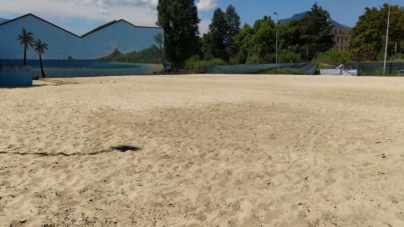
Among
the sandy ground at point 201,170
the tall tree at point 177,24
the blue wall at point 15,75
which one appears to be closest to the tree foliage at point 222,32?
the tall tree at point 177,24

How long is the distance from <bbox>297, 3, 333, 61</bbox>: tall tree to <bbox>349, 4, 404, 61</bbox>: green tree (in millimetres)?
13817

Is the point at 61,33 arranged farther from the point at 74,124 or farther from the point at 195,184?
the point at 195,184

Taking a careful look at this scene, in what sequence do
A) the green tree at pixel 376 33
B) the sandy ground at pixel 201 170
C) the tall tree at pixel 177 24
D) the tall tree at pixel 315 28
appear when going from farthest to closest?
1. the tall tree at pixel 315 28
2. the green tree at pixel 376 33
3. the tall tree at pixel 177 24
4. the sandy ground at pixel 201 170

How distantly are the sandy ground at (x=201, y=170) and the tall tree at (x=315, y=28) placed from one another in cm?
7581

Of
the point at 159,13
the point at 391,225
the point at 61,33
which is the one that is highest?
the point at 159,13

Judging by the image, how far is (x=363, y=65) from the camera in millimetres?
34719

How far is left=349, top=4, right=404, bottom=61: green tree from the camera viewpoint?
203ft

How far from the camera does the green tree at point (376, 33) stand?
203ft

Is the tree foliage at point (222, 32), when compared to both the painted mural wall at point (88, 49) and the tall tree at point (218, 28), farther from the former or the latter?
the painted mural wall at point (88, 49)

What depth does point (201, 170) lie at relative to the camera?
4.89 m

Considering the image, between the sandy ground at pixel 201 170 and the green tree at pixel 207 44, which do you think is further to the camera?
the green tree at pixel 207 44

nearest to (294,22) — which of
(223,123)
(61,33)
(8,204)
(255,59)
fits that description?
(255,59)

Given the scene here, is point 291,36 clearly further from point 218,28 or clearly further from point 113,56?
point 113,56

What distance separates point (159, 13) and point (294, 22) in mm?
43772
